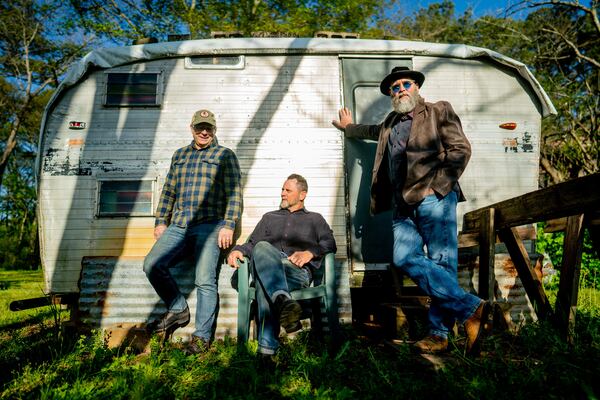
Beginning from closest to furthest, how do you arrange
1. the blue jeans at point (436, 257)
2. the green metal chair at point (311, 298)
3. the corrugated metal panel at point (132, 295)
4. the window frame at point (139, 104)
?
the blue jeans at point (436, 257)
the green metal chair at point (311, 298)
the corrugated metal panel at point (132, 295)
the window frame at point (139, 104)

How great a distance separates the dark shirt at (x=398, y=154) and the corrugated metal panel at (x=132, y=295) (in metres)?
1.05

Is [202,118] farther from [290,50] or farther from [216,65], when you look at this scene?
[290,50]

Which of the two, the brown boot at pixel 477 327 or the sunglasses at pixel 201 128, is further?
the sunglasses at pixel 201 128

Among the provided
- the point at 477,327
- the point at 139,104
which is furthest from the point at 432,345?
the point at 139,104

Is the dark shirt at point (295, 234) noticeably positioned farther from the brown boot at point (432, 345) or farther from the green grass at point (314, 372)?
the brown boot at point (432, 345)

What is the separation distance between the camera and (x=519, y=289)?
12.8 feet

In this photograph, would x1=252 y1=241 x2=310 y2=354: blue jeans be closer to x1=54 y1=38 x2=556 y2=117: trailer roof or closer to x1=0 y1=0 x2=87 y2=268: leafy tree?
x1=54 y1=38 x2=556 y2=117: trailer roof

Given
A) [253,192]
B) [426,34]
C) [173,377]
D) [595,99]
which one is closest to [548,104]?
[253,192]

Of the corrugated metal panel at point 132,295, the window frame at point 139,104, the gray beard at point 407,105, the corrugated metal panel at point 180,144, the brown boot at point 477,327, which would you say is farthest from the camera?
the window frame at point 139,104

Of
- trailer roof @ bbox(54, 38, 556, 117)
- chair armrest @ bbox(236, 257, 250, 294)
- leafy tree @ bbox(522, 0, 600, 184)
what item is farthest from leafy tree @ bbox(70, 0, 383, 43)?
chair armrest @ bbox(236, 257, 250, 294)

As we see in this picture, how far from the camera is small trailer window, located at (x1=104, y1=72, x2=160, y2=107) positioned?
4395 millimetres

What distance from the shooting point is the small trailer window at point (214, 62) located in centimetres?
450

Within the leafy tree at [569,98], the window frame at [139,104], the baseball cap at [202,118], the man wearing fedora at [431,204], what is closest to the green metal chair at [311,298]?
A: the man wearing fedora at [431,204]

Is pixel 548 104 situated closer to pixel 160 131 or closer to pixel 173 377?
pixel 160 131
